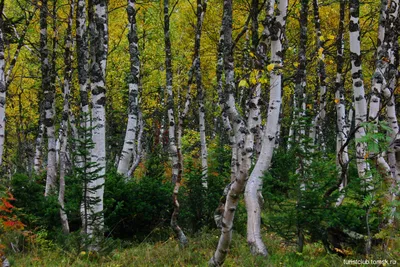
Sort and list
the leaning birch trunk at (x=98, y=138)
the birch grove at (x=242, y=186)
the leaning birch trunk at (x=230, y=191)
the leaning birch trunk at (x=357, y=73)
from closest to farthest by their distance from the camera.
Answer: the leaning birch trunk at (x=230, y=191) < the birch grove at (x=242, y=186) < the leaning birch trunk at (x=98, y=138) < the leaning birch trunk at (x=357, y=73)

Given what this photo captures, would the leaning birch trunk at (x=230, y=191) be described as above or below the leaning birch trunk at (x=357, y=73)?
below

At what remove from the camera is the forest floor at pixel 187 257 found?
566 cm

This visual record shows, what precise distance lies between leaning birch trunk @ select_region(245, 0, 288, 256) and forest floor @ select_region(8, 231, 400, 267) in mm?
352

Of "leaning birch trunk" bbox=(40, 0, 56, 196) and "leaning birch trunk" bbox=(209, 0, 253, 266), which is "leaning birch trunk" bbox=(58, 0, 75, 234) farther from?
"leaning birch trunk" bbox=(209, 0, 253, 266)

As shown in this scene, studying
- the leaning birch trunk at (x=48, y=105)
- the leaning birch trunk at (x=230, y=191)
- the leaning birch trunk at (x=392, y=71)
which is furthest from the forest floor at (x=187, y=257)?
the leaning birch trunk at (x=48, y=105)

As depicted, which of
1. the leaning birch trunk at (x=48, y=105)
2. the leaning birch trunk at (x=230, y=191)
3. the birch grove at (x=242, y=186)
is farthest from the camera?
the leaning birch trunk at (x=48, y=105)

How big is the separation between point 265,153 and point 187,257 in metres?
2.28

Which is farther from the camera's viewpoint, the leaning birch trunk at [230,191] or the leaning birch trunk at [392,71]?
the leaning birch trunk at [392,71]

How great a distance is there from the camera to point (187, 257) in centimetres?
643

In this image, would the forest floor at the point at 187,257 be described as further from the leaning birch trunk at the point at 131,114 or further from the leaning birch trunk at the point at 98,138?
the leaning birch trunk at the point at 131,114

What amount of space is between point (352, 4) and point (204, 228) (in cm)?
597

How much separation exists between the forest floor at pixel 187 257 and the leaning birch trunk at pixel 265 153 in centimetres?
35

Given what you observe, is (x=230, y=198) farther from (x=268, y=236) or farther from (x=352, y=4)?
(x=352, y=4)

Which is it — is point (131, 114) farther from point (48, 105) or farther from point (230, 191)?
point (230, 191)
